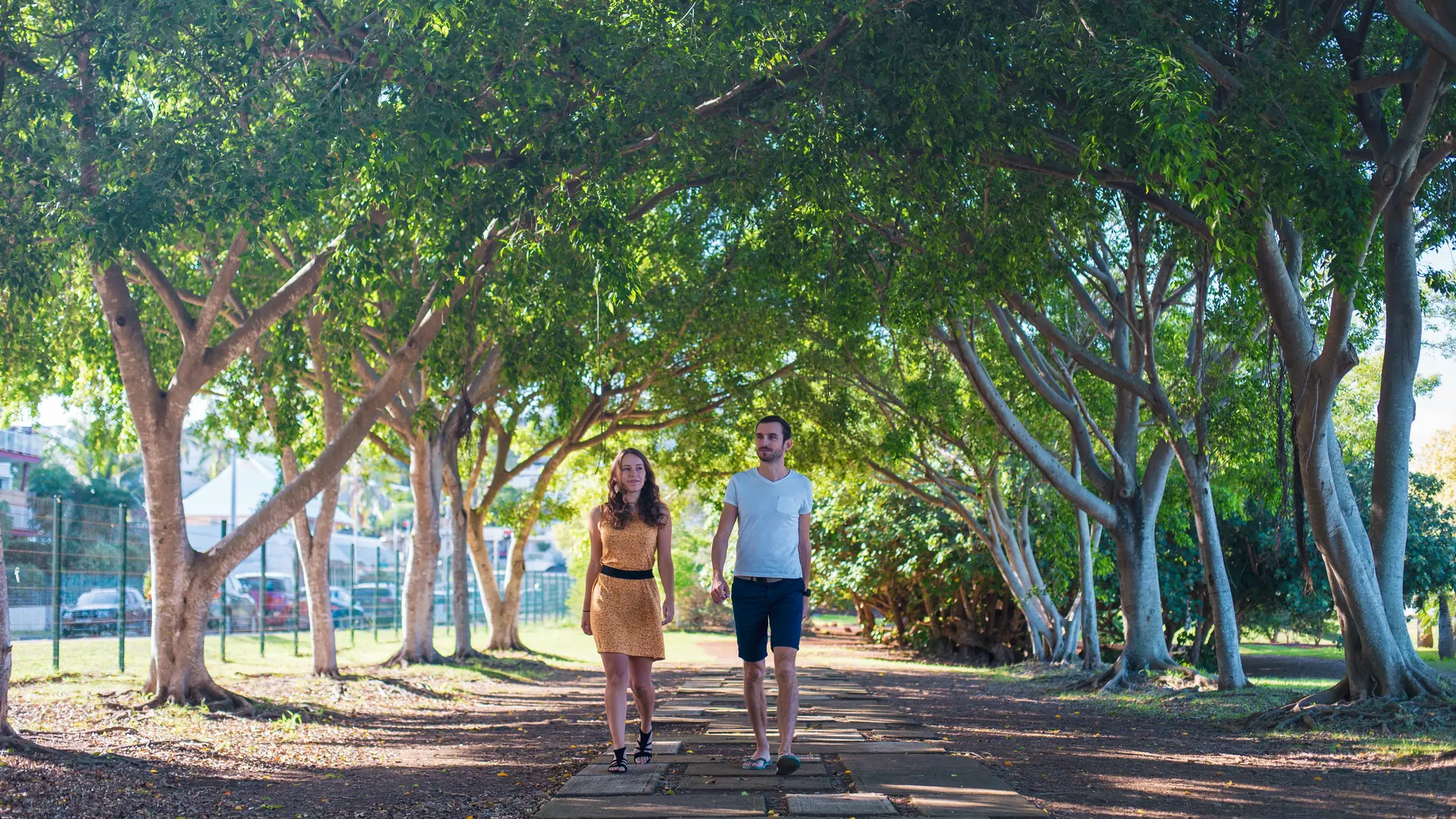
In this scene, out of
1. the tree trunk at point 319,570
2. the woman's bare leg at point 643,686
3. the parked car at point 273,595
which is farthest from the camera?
the parked car at point 273,595

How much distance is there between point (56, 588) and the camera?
1523cm

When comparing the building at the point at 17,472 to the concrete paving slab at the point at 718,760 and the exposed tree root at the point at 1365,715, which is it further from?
the exposed tree root at the point at 1365,715

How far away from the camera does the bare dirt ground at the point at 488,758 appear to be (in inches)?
255

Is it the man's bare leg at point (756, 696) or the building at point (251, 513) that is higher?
the building at point (251, 513)

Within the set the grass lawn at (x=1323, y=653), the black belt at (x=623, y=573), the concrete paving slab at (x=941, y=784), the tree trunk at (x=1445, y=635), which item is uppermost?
the black belt at (x=623, y=573)

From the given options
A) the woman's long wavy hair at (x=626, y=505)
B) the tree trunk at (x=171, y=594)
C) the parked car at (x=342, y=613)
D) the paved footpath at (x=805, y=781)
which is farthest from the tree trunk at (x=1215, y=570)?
the parked car at (x=342, y=613)

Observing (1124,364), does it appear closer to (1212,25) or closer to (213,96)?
(1212,25)

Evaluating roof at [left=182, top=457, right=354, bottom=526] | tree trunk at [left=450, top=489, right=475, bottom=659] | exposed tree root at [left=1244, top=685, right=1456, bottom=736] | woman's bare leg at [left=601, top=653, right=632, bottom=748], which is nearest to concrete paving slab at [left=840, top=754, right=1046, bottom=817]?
woman's bare leg at [left=601, top=653, right=632, bottom=748]

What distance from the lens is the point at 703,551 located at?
4184 centimetres

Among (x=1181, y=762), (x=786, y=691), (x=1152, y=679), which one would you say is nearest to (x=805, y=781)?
(x=786, y=691)

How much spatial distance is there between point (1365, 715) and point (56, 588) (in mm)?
14393

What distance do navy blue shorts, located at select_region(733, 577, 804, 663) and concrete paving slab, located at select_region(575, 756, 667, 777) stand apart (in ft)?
3.11

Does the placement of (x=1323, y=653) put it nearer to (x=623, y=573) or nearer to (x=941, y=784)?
(x=941, y=784)

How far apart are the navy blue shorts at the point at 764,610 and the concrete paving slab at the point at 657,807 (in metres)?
0.79
